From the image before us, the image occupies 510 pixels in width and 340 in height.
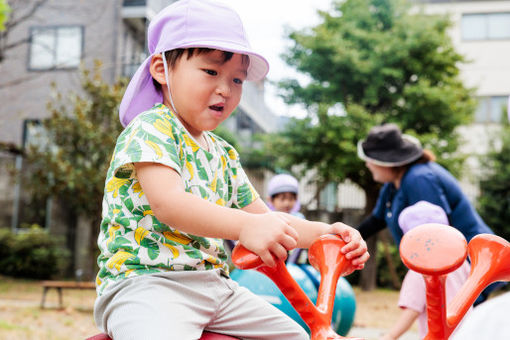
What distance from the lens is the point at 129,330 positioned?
127 centimetres

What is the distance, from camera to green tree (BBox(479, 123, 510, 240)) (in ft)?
42.4

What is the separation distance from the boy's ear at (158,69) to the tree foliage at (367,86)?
979 centimetres

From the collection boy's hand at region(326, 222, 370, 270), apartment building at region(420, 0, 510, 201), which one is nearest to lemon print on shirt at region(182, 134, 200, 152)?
boy's hand at region(326, 222, 370, 270)

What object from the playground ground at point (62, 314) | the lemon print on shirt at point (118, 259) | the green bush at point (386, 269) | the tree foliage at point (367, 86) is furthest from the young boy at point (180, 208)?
the green bush at point (386, 269)

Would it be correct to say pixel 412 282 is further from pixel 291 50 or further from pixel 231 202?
pixel 291 50

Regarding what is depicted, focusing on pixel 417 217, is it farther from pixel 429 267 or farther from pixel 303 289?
pixel 303 289

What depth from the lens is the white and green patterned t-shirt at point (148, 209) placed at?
139 cm

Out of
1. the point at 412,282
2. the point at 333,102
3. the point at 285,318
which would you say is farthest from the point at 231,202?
the point at 333,102

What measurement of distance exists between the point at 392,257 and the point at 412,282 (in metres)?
10.4

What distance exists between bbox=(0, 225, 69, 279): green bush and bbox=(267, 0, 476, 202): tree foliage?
5.93 meters

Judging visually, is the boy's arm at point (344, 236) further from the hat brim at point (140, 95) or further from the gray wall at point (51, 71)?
the gray wall at point (51, 71)

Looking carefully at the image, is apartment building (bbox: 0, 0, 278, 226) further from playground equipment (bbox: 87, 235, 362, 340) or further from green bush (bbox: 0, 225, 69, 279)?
playground equipment (bbox: 87, 235, 362, 340)

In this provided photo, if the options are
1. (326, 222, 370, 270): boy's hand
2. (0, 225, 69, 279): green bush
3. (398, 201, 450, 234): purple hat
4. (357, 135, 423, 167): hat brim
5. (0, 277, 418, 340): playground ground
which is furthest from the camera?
(0, 225, 69, 279): green bush

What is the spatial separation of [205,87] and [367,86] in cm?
1109
